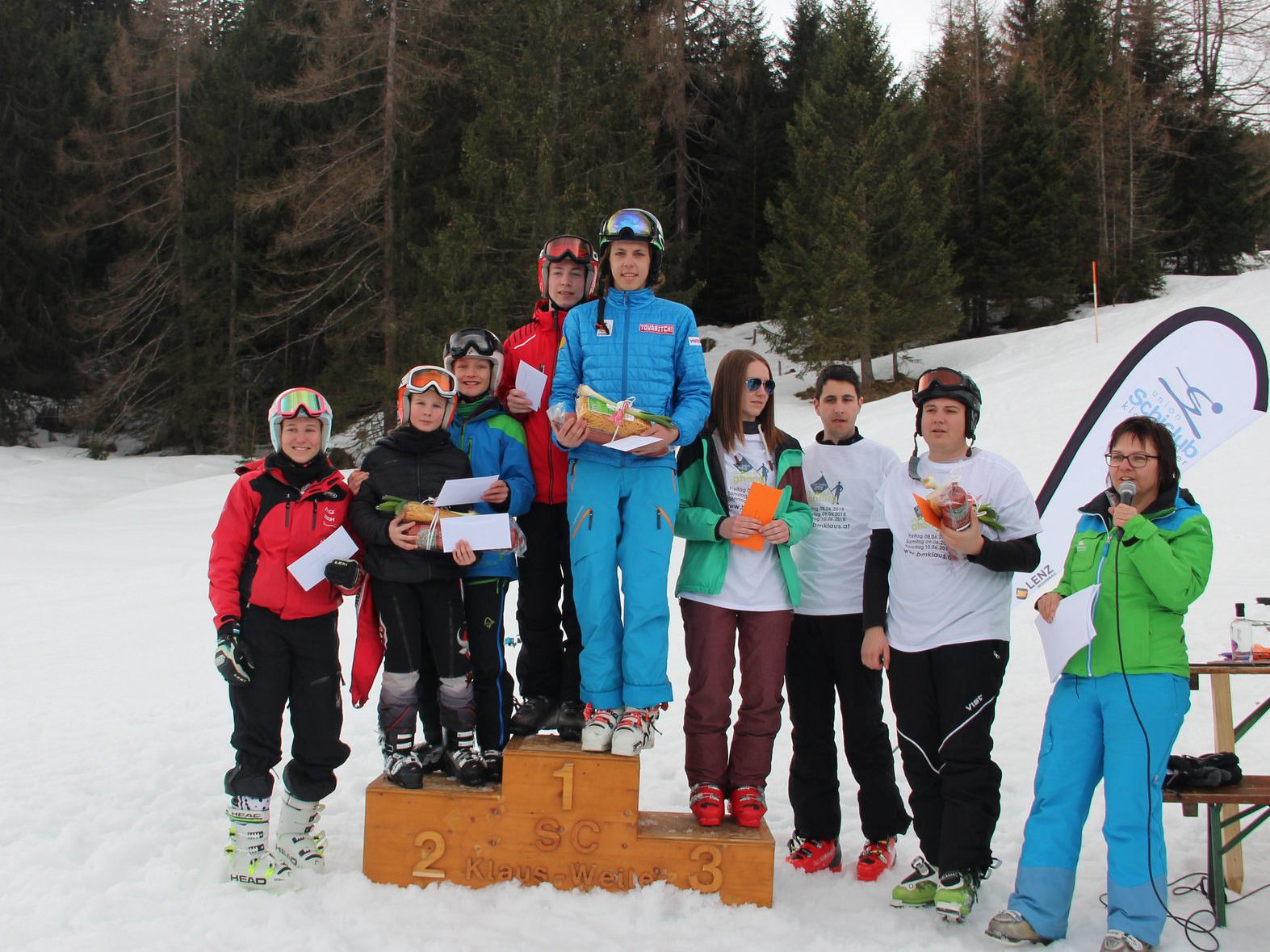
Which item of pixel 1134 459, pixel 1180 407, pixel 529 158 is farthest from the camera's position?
pixel 529 158

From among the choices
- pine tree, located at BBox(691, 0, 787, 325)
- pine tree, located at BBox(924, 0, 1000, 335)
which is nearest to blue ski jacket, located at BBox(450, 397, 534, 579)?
pine tree, located at BBox(924, 0, 1000, 335)

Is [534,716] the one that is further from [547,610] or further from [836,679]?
[836,679]

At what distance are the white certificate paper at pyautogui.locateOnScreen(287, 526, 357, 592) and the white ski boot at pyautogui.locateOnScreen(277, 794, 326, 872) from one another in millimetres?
868

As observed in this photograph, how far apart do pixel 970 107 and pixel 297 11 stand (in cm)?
1889

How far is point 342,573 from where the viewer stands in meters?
3.62

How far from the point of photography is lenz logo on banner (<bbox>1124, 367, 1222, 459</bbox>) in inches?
177

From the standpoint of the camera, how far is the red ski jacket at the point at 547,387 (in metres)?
4.09

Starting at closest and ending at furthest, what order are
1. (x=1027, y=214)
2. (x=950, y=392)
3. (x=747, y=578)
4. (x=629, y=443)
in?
1. (x=629, y=443)
2. (x=950, y=392)
3. (x=747, y=578)
4. (x=1027, y=214)

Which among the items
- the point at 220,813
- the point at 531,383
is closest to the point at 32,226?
the point at 220,813

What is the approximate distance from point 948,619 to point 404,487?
2.16 meters

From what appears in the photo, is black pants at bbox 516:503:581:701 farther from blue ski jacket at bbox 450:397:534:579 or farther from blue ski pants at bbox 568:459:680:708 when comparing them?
blue ski pants at bbox 568:459:680:708

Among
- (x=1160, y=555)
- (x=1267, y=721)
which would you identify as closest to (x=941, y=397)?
(x=1160, y=555)

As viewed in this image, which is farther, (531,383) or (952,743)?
(531,383)

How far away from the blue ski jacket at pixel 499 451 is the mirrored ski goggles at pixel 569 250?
0.69m
